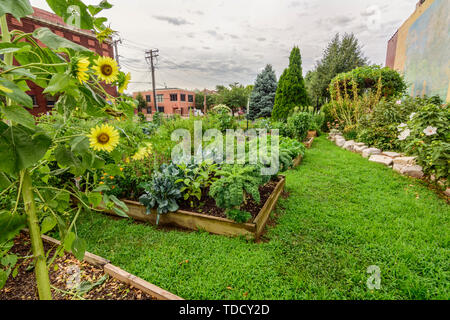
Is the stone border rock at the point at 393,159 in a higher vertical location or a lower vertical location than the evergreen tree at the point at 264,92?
lower

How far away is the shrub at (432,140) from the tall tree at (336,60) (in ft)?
50.8

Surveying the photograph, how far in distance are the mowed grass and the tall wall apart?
4801 millimetres

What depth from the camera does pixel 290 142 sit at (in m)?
4.73

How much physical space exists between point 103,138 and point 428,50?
9.62 metres

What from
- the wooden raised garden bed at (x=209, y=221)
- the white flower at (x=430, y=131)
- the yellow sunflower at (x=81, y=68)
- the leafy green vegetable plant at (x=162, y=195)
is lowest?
the wooden raised garden bed at (x=209, y=221)

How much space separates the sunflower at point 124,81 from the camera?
840mm

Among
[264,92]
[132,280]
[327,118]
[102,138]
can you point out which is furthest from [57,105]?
[264,92]

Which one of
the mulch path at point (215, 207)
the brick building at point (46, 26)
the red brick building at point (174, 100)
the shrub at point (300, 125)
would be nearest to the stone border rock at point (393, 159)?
the shrub at point (300, 125)

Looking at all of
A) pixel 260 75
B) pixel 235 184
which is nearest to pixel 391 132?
pixel 235 184

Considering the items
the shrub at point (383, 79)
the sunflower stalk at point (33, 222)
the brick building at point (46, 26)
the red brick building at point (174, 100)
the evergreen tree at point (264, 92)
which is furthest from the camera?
the red brick building at point (174, 100)

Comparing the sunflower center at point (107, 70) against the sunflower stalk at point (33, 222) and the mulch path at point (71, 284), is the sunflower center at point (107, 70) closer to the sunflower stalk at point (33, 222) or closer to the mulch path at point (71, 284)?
the sunflower stalk at point (33, 222)

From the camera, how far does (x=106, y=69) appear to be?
77 cm

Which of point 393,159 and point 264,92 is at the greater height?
point 264,92

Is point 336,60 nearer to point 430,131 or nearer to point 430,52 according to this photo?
point 430,52
